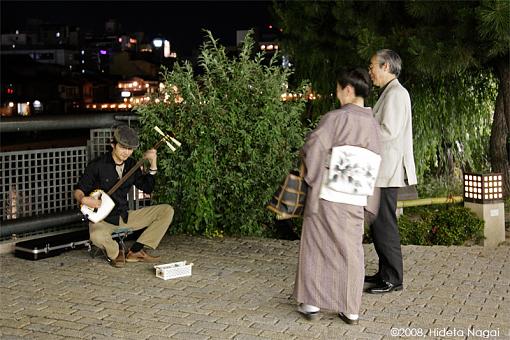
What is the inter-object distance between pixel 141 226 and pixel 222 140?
54.9 inches

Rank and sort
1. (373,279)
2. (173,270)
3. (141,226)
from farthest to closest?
(141,226) → (173,270) → (373,279)

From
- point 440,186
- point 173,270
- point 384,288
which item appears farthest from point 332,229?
point 440,186

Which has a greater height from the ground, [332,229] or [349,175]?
[349,175]

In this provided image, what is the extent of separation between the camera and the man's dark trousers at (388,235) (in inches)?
221

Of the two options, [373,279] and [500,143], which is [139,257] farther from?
[500,143]

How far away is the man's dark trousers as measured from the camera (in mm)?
5605

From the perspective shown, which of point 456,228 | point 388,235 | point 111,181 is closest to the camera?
point 388,235

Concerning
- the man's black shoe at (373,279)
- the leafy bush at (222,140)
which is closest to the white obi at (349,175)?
the man's black shoe at (373,279)

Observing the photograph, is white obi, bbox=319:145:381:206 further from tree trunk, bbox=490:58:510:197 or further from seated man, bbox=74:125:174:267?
tree trunk, bbox=490:58:510:197

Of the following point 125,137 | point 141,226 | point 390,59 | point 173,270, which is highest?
point 390,59

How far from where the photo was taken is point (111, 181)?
21.4ft

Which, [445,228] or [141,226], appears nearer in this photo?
[141,226]

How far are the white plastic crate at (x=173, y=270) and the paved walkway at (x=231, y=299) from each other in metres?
0.07

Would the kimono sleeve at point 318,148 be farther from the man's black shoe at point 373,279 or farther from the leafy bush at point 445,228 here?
the leafy bush at point 445,228
